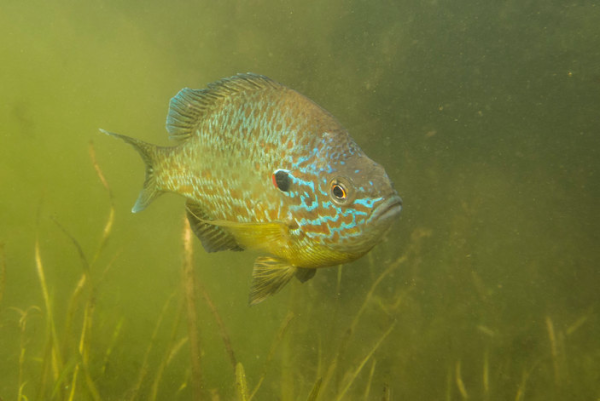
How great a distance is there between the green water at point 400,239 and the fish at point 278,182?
148cm

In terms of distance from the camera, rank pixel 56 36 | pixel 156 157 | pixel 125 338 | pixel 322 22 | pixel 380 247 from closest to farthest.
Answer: pixel 156 157
pixel 380 247
pixel 322 22
pixel 125 338
pixel 56 36

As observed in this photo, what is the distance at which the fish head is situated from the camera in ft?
5.32

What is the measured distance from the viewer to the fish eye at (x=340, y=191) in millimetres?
1684

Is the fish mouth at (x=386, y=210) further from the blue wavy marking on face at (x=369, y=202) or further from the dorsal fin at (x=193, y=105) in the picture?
the dorsal fin at (x=193, y=105)

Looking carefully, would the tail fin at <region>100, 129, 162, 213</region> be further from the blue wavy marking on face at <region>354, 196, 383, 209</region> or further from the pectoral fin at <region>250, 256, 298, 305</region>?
the blue wavy marking on face at <region>354, 196, 383, 209</region>

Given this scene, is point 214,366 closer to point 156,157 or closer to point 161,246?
point 161,246

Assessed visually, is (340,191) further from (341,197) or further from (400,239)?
(400,239)

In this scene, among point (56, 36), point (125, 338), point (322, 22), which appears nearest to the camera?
point (322, 22)

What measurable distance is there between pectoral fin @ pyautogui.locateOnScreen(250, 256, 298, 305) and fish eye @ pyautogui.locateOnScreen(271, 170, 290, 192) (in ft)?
1.37

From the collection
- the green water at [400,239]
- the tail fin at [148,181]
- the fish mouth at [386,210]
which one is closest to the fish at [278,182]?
the fish mouth at [386,210]

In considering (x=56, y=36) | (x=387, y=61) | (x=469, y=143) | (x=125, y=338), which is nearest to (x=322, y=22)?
(x=387, y=61)

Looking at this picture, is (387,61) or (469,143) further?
(387,61)

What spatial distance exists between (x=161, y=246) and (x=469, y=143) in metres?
5.18

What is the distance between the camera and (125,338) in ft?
18.2
